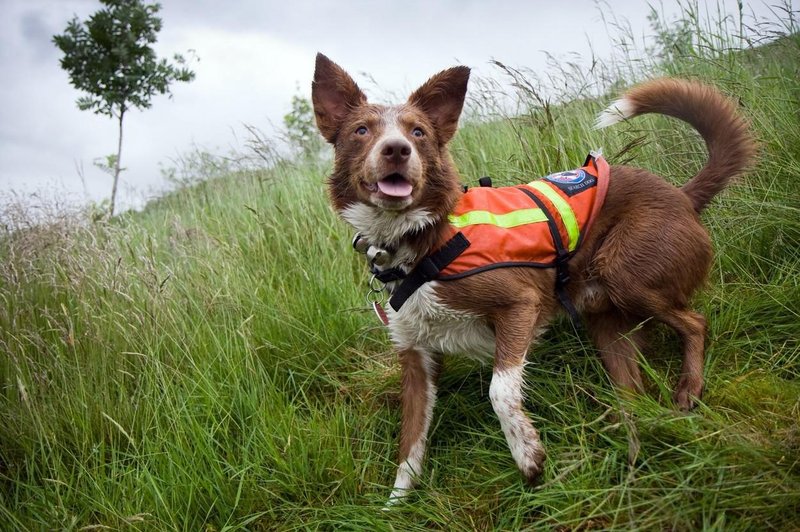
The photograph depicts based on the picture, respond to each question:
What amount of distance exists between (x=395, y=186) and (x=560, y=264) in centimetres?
90

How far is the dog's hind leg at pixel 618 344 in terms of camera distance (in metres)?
2.53

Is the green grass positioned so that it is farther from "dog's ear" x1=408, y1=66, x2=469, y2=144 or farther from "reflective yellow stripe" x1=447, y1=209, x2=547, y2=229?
"dog's ear" x1=408, y1=66, x2=469, y2=144

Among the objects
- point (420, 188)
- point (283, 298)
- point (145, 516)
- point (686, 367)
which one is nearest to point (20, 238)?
point (283, 298)

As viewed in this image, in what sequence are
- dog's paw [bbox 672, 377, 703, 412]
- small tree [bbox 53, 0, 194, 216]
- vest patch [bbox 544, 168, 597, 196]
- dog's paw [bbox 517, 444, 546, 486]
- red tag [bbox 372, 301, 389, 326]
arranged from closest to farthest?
dog's paw [bbox 517, 444, 546, 486]
dog's paw [bbox 672, 377, 703, 412]
vest patch [bbox 544, 168, 597, 196]
red tag [bbox 372, 301, 389, 326]
small tree [bbox 53, 0, 194, 216]

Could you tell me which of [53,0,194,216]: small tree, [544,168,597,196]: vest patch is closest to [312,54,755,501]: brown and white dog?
[544,168,597,196]: vest patch

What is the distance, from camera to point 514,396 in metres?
2.30

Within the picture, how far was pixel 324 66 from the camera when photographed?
279 cm

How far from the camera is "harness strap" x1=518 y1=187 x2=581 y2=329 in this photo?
2645 mm

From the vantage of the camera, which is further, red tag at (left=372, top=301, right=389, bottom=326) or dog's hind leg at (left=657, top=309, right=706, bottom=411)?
red tag at (left=372, top=301, right=389, bottom=326)

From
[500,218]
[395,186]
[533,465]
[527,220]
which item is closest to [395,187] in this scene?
[395,186]

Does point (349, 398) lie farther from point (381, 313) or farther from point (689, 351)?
point (689, 351)

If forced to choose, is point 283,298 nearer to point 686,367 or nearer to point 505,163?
point 505,163

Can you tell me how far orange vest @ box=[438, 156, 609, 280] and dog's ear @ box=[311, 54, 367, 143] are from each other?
2.48 feet

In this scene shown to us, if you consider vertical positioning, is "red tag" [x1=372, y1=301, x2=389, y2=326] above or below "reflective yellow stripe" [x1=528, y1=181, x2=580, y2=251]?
below
